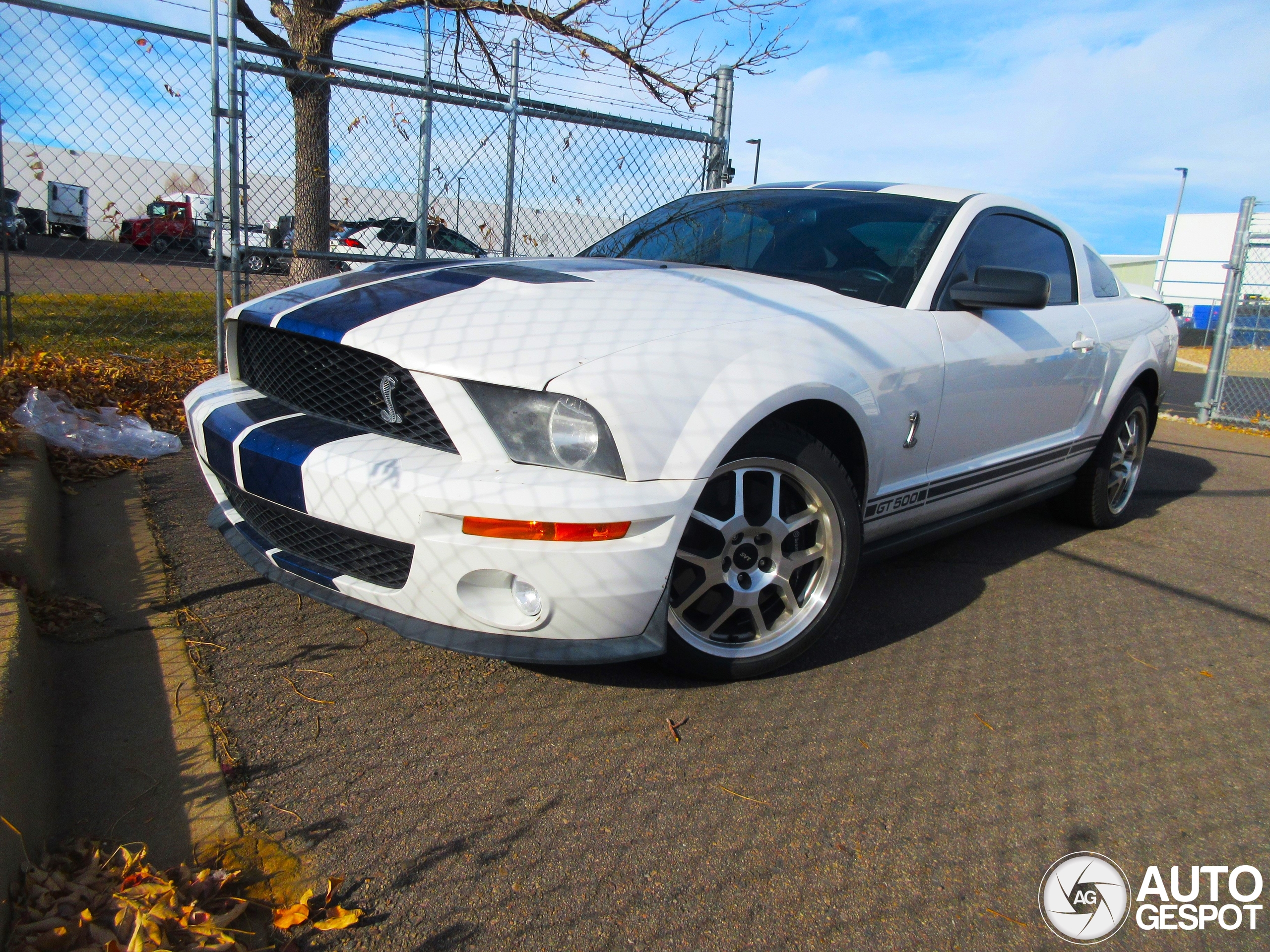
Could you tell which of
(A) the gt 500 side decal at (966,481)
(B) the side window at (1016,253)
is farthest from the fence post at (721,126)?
(A) the gt 500 side decal at (966,481)

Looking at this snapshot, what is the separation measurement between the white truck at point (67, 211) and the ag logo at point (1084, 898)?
6.32 metres

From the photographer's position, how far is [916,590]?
3.42 meters

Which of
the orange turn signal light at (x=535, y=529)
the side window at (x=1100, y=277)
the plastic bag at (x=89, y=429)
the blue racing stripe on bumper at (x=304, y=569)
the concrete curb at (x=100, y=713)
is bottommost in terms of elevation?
the concrete curb at (x=100, y=713)

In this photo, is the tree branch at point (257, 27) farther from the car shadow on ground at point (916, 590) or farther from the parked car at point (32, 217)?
the car shadow on ground at point (916, 590)

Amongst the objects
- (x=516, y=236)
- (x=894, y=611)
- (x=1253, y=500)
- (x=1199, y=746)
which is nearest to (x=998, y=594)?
(x=894, y=611)

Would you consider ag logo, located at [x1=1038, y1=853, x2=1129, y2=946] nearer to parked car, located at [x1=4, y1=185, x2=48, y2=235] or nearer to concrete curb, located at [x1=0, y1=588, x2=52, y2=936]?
concrete curb, located at [x1=0, y1=588, x2=52, y2=936]

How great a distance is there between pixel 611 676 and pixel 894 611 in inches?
46.8

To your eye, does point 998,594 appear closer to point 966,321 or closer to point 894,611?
point 894,611

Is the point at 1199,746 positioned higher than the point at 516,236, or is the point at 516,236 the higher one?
the point at 516,236

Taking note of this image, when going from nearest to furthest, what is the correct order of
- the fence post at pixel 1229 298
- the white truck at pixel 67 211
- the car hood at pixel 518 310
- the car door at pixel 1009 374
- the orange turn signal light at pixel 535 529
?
the orange turn signal light at pixel 535 529, the car hood at pixel 518 310, the car door at pixel 1009 374, the white truck at pixel 67 211, the fence post at pixel 1229 298

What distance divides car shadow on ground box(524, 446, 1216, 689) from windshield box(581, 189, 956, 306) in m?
1.05

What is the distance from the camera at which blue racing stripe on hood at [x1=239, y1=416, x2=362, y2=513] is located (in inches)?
87.9

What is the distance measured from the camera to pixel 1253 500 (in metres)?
5.44

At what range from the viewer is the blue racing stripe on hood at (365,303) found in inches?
93.4
